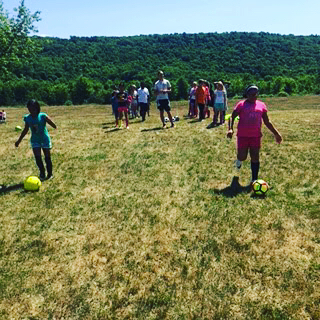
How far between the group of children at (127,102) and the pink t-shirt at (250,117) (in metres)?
9.23

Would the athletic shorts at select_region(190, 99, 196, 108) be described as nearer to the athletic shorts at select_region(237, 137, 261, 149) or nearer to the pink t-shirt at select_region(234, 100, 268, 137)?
Answer: the athletic shorts at select_region(237, 137, 261, 149)

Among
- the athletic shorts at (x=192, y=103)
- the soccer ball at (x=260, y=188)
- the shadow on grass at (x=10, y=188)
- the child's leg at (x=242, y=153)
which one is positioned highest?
the athletic shorts at (x=192, y=103)

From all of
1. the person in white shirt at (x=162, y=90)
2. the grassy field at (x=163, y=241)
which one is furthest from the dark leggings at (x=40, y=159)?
the person in white shirt at (x=162, y=90)

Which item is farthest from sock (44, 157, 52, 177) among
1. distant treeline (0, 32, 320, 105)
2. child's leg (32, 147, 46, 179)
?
distant treeline (0, 32, 320, 105)

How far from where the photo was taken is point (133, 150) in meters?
13.4

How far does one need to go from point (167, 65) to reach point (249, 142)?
100977 mm

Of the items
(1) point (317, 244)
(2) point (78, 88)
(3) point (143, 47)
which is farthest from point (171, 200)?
(3) point (143, 47)

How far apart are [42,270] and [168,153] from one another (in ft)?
24.5

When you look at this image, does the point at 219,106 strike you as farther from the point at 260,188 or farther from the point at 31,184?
the point at 31,184

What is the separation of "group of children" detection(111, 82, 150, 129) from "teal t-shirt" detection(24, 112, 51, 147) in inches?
289

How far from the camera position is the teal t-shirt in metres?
9.98

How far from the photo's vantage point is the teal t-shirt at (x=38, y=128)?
393 inches

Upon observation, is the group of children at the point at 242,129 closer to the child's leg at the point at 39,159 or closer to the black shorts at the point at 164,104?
the child's leg at the point at 39,159

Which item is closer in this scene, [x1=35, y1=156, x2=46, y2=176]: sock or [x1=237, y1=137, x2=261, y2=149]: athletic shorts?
[x1=237, y1=137, x2=261, y2=149]: athletic shorts
